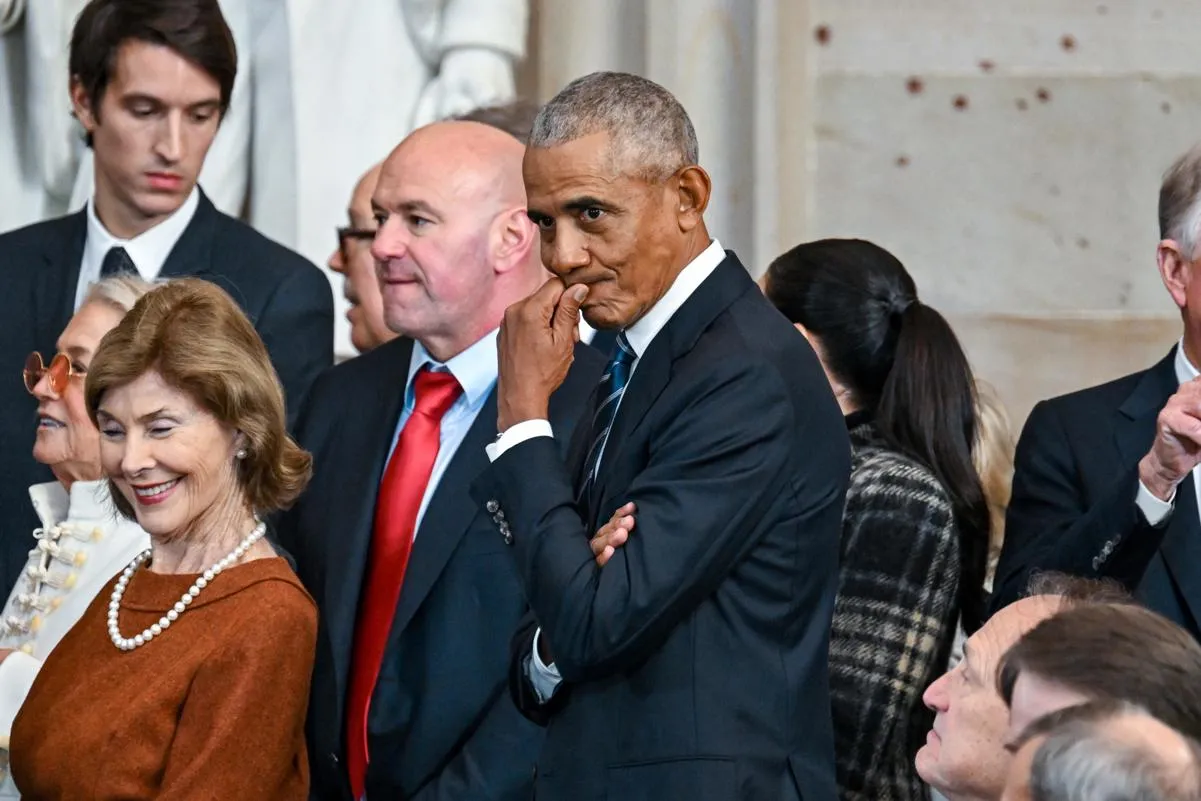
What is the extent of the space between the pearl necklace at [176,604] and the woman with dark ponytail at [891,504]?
107 cm

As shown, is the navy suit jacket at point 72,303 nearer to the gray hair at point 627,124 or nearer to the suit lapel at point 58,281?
the suit lapel at point 58,281

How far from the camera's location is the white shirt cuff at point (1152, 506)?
3434 mm

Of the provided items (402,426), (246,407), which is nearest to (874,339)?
(402,426)

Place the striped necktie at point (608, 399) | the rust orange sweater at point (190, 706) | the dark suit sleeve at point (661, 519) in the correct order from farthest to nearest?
the rust orange sweater at point (190, 706), the striped necktie at point (608, 399), the dark suit sleeve at point (661, 519)

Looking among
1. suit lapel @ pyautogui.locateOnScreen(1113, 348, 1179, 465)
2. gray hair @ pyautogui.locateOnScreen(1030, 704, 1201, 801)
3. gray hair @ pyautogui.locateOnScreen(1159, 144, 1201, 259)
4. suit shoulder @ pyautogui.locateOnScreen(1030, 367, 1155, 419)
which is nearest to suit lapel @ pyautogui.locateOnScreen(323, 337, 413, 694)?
suit shoulder @ pyautogui.locateOnScreen(1030, 367, 1155, 419)

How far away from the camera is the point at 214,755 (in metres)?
3.25

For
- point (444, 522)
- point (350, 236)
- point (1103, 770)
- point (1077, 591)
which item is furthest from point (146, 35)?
point (1103, 770)

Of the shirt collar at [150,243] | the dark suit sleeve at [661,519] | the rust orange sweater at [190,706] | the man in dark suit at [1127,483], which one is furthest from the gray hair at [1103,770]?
the shirt collar at [150,243]

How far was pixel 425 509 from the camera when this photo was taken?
3814 millimetres

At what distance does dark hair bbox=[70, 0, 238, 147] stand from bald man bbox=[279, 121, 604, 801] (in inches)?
33.5

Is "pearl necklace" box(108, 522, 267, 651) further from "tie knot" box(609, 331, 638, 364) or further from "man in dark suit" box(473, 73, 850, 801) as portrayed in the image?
"tie knot" box(609, 331, 638, 364)

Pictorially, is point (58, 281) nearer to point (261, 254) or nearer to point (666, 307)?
point (261, 254)

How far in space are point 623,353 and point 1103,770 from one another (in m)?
1.31

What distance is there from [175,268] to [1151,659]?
2848mm
